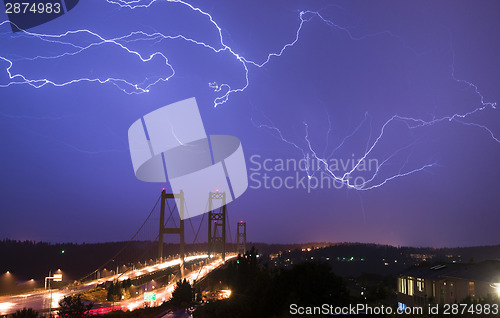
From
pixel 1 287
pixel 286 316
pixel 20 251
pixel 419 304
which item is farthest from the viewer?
pixel 20 251

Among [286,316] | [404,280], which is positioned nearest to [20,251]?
[404,280]

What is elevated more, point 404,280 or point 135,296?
point 404,280

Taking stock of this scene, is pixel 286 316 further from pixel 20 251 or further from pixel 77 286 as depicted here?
pixel 20 251

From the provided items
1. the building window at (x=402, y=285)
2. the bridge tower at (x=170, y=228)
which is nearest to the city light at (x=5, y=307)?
the building window at (x=402, y=285)
